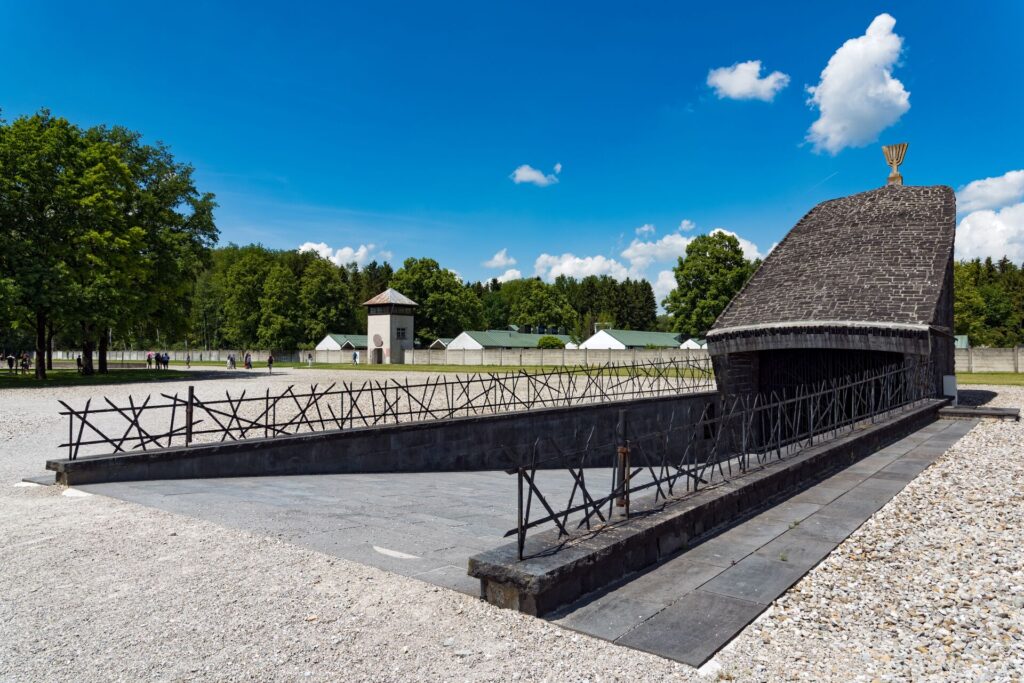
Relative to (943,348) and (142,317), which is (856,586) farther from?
(142,317)

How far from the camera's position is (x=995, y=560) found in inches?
230

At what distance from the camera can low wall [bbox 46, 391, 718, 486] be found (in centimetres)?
974

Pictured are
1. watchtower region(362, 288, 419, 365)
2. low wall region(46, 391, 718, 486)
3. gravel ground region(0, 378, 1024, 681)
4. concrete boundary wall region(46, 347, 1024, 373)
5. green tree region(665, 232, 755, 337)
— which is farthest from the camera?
watchtower region(362, 288, 419, 365)

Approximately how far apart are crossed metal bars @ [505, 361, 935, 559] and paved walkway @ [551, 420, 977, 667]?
0.70m

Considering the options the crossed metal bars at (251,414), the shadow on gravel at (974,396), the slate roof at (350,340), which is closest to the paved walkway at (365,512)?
the crossed metal bars at (251,414)

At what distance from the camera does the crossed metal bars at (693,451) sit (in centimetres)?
570

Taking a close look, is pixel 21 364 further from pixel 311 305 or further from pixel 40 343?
pixel 311 305

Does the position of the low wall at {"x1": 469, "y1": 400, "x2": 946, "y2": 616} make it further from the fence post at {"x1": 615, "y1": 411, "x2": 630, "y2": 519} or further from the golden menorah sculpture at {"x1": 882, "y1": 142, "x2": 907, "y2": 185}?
the golden menorah sculpture at {"x1": 882, "y1": 142, "x2": 907, "y2": 185}

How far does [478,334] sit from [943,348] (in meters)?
51.2

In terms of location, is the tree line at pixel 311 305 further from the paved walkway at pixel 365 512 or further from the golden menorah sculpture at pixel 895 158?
the paved walkway at pixel 365 512

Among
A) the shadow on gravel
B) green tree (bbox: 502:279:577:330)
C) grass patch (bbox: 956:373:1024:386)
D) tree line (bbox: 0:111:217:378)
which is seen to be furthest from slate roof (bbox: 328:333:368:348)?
the shadow on gravel

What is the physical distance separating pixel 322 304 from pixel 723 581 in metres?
77.6

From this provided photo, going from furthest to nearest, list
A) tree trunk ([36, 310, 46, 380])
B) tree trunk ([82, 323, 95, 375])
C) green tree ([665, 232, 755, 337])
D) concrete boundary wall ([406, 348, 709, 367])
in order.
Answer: green tree ([665, 232, 755, 337]), concrete boundary wall ([406, 348, 709, 367]), tree trunk ([82, 323, 95, 375]), tree trunk ([36, 310, 46, 380])

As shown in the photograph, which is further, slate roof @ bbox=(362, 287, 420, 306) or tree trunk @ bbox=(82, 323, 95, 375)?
slate roof @ bbox=(362, 287, 420, 306)
